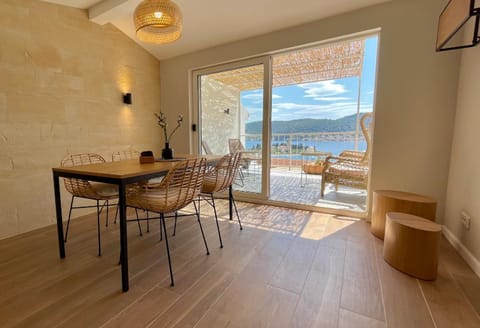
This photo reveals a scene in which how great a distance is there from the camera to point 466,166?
1802mm

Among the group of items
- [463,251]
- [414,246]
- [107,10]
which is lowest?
[463,251]

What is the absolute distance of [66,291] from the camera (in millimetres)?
1389

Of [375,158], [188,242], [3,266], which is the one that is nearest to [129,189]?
[188,242]

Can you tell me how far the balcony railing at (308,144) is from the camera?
447 cm

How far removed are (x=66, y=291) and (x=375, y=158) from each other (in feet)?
9.44

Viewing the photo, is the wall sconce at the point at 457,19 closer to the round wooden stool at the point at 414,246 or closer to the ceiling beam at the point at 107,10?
the round wooden stool at the point at 414,246

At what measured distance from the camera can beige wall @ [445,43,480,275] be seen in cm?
165

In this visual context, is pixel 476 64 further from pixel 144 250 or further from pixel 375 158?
pixel 144 250

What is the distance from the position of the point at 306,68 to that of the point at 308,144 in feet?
5.75

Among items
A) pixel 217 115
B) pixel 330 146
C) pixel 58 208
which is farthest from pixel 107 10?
pixel 330 146

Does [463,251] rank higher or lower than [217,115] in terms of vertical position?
lower

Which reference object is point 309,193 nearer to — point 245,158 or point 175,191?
point 245,158

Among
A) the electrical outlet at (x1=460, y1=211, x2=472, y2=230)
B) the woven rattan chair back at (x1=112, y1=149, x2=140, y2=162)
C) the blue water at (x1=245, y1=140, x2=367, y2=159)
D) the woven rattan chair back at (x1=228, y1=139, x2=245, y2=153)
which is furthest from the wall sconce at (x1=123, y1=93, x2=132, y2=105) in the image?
the electrical outlet at (x1=460, y1=211, x2=472, y2=230)

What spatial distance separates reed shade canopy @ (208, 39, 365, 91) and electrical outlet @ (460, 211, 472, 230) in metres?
2.04
